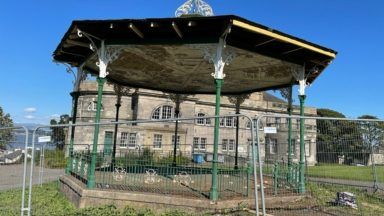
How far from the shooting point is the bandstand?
Answer: 984 centimetres

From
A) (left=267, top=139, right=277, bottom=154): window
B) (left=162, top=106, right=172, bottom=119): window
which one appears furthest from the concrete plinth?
(left=162, top=106, right=172, bottom=119): window

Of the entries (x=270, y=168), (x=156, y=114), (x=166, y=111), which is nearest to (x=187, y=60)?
(x=270, y=168)

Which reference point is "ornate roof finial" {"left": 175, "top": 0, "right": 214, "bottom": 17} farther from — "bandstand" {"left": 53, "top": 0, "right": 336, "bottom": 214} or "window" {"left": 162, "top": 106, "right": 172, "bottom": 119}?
"window" {"left": 162, "top": 106, "right": 172, "bottom": 119}

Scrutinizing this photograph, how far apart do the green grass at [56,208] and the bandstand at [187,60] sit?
1.29ft

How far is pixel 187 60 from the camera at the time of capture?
13953mm

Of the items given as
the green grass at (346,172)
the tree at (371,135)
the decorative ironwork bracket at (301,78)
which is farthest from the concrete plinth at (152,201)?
the decorative ironwork bracket at (301,78)

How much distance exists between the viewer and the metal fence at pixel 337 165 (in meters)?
7.18

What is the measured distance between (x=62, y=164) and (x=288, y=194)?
8.35m

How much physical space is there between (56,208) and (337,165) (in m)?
7.16

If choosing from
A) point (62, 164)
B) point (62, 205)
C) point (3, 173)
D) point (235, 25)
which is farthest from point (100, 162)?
point (235, 25)

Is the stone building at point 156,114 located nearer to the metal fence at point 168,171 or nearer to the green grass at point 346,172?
the metal fence at point 168,171

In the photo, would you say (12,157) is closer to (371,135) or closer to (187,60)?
(187,60)

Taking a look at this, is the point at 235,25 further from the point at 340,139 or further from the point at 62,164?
the point at 62,164

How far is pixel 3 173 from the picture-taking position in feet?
30.0
